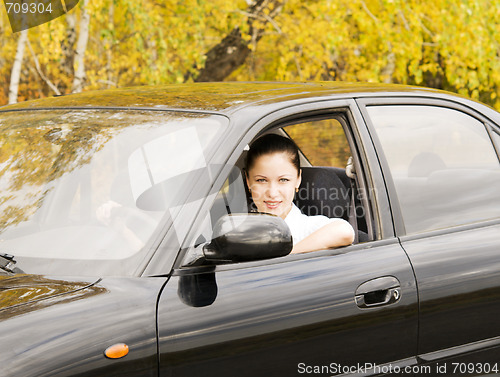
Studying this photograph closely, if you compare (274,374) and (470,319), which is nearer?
(274,374)

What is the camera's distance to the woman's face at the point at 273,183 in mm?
3418

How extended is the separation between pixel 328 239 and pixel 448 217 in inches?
25.6

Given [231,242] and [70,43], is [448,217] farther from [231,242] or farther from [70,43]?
[70,43]

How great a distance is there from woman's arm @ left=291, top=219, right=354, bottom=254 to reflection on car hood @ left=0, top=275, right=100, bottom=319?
2.78 feet

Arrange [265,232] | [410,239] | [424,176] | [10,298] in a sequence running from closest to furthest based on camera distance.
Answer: [10,298] < [265,232] < [410,239] < [424,176]

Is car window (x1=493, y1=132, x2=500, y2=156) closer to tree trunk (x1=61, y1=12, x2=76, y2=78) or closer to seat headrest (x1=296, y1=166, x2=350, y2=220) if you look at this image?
seat headrest (x1=296, y1=166, x2=350, y2=220)

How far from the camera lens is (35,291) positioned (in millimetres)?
2428

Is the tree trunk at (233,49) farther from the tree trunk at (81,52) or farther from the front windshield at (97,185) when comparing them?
the front windshield at (97,185)

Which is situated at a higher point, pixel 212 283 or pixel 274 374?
pixel 212 283

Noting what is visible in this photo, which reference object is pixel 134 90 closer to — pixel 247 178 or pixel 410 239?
pixel 247 178

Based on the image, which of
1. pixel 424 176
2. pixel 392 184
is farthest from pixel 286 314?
pixel 424 176

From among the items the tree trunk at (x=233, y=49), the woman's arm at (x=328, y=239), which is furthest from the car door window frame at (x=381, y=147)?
the tree trunk at (x=233, y=49)

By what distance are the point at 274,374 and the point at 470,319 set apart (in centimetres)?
95

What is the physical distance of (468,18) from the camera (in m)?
14.0
